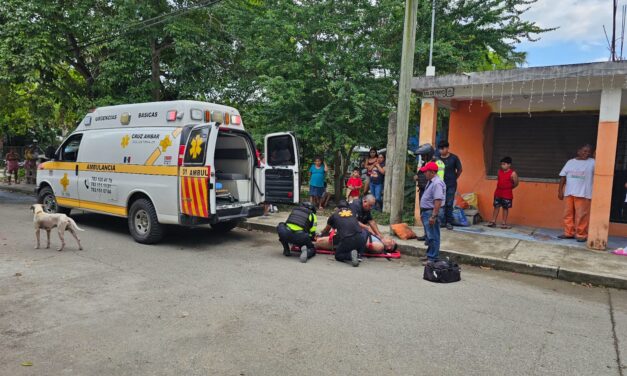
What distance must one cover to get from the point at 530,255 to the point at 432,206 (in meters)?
1.87

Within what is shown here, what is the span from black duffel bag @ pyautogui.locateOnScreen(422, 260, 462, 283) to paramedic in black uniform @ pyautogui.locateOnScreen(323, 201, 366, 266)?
3.54 ft

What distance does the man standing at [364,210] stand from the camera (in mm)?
6984

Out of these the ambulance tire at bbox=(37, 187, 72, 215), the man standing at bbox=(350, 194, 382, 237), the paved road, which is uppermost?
the man standing at bbox=(350, 194, 382, 237)

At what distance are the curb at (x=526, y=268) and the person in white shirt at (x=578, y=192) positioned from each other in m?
2.36

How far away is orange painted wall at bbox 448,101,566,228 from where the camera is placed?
9.83 m

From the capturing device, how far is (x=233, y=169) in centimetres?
866

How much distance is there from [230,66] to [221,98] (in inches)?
46.6

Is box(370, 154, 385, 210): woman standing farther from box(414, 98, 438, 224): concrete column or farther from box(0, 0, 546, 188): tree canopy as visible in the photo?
box(414, 98, 438, 224): concrete column

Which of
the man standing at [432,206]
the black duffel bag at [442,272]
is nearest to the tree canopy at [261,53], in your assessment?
the man standing at [432,206]

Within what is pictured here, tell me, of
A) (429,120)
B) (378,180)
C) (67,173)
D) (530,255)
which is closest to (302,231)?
A: (530,255)

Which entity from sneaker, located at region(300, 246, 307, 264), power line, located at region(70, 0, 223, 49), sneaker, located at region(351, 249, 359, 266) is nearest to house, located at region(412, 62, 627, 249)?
sneaker, located at region(351, 249, 359, 266)

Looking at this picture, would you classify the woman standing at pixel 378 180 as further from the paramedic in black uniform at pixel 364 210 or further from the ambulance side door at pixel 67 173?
the ambulance side door at pixel 67 173

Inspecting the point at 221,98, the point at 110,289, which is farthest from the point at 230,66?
the point at 110,289

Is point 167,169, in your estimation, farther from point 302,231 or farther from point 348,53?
point 348,53
